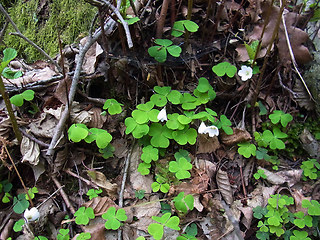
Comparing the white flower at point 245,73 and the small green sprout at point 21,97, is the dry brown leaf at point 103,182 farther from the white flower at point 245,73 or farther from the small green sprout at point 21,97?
the white flower at point 245,73

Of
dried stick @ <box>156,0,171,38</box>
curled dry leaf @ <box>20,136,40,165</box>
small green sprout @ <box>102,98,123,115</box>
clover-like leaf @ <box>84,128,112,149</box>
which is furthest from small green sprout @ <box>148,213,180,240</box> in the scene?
dried stick @ <box>156,0,171,38</box>

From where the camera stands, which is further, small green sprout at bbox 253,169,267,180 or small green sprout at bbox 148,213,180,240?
small green sprout at bbox 253,169,267,180

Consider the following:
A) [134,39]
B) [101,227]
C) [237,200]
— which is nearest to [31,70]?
[134,39]

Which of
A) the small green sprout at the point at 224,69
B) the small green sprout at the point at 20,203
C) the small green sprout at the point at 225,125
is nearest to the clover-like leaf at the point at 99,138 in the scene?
the small green sprout at the point at 20,203

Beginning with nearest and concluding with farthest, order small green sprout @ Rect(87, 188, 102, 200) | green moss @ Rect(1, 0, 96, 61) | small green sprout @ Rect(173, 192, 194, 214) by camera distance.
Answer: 1. small green sprout @ Rect(173, 192, 194, 214)
2. small green sprout @ Rect(87, 188, 102, 200)
3. green moss @ Rect(1, 0, 96, 61)

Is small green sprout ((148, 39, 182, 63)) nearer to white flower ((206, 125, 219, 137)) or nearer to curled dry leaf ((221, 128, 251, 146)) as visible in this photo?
white flower ((206, 125, 219, 137))

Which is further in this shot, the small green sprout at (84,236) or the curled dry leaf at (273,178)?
the curled dry leaf at (273,178)
